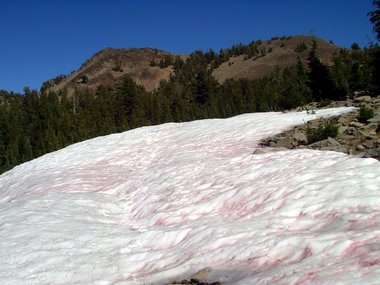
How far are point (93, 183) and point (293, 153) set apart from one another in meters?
7.86

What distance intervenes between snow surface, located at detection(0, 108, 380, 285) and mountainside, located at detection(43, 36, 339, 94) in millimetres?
132167

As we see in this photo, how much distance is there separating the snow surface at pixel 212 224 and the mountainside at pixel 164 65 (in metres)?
132

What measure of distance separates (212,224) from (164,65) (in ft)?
533

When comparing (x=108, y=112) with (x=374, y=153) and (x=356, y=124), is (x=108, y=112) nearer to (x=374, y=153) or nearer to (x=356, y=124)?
(x=356, y=124)

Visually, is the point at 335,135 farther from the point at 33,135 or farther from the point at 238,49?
A: the point at 238,49

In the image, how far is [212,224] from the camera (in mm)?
8805

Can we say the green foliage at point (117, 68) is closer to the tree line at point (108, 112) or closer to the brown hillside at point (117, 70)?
the brown hillside at point (117, 70)

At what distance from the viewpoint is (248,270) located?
6.38 m

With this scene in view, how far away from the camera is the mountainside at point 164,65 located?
14762 centimetres

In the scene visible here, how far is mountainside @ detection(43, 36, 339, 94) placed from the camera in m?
148

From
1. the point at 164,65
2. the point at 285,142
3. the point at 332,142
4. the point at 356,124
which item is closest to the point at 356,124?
the point at 356,124

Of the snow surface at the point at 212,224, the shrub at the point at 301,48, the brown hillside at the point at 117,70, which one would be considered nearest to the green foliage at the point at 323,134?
the snow surface at the point at 212,224

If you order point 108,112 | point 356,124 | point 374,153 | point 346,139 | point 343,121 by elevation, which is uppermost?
point 108,112

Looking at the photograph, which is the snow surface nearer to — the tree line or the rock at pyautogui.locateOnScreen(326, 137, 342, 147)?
the rock at pyautogui.locateOnScreen(326, 137, 342, 147)
